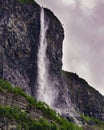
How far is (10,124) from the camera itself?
177m

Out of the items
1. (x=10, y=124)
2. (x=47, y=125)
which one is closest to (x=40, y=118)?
(x=47, y=125)

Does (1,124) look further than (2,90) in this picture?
No

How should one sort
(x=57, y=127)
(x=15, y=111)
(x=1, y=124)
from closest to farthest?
(x=1, y=124)
(x=15, y=111)
(x=57, y=127)

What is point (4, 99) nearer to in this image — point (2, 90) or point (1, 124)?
point (2, 90)

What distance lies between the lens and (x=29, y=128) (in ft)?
603

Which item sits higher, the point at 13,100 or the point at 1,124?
the point at 13,100

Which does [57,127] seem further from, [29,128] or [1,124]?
[1,124]

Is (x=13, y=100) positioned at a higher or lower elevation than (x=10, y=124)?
higher

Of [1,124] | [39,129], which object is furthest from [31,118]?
[1,124]

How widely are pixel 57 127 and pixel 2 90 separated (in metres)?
25.0

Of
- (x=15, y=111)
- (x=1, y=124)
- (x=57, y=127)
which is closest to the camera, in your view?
(x=1, y=124)

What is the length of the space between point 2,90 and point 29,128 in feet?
71.3

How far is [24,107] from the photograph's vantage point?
19712 cm

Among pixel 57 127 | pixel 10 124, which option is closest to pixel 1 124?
pixel 10 124
